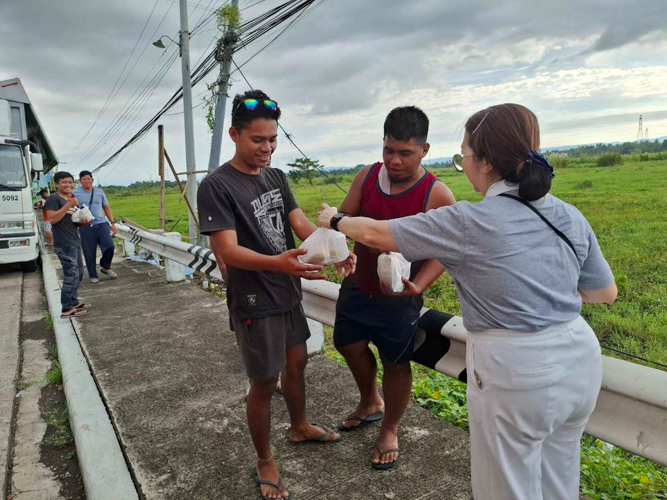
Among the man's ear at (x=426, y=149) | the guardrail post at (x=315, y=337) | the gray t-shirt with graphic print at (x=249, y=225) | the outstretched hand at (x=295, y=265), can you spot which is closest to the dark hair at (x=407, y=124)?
the man's ear at (x=426, y=149)

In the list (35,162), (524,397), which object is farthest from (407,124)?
(35,162)

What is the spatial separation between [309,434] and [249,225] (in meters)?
1.20

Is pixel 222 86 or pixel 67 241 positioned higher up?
pixel 222 86

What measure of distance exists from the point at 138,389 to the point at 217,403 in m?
0.67

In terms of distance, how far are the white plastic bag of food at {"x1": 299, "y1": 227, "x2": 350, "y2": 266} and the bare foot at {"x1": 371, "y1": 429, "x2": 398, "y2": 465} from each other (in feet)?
3.39

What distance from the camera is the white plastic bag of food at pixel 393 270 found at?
2.10 m

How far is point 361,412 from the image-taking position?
281cm

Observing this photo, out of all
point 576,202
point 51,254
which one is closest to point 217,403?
point 51,254

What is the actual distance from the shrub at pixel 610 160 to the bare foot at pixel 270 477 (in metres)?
29.3

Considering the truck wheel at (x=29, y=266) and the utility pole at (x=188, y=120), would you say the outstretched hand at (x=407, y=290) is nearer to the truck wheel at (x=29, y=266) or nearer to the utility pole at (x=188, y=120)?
the utility pole at (x=188, y=120)

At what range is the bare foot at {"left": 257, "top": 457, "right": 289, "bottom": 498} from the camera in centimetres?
223

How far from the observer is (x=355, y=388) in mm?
3293

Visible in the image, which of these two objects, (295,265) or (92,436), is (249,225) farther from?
(92,436)

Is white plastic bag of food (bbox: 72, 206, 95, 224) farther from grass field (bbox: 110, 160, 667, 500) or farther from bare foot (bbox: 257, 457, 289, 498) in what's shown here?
bare foot (bbox: 257, 457, 289, 498)
